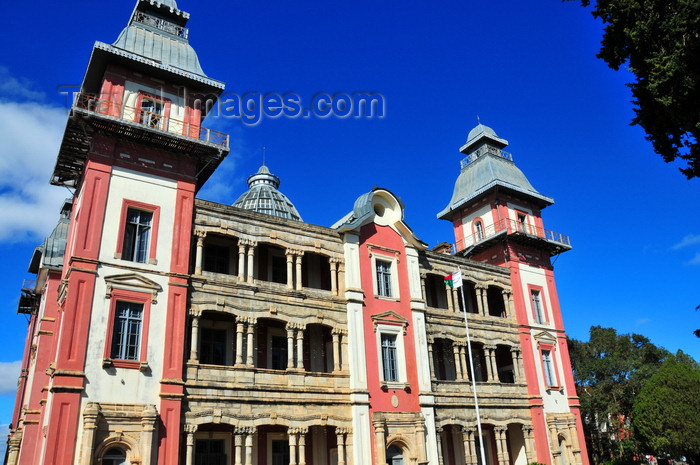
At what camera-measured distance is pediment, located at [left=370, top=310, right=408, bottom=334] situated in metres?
28.8

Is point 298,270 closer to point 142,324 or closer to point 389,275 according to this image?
point 389,275

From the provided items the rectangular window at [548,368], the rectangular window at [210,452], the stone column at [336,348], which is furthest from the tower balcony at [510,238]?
the rectangular window at [210,452]

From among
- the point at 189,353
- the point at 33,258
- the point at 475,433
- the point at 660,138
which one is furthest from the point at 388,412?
the point at 33,258

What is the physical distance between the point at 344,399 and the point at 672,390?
24748mm

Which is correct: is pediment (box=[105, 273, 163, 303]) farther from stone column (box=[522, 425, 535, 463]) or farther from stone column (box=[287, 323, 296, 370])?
stone column (box=[522, 425, 535, 463])

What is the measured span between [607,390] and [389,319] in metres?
25.0

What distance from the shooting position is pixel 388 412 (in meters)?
27.1

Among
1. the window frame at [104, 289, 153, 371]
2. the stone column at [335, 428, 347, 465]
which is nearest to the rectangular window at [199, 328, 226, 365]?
the window frame at [104, 289, 153, 371]

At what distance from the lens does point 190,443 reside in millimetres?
21500

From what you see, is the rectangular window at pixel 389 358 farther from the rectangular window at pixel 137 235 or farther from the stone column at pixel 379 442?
the rectangular window at pixel 137 235

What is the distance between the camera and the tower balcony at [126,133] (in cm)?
2308

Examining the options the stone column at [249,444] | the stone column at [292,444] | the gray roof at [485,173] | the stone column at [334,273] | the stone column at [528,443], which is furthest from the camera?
the gray roof at [485,173]

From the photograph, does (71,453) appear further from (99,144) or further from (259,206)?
(259,206)

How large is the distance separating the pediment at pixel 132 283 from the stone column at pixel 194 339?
1.89 metres
